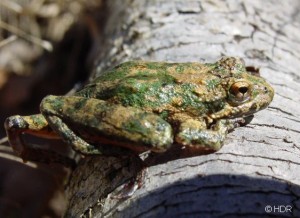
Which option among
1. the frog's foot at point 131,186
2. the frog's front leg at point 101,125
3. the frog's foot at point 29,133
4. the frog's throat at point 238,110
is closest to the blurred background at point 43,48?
the frog's foot at point 29,133

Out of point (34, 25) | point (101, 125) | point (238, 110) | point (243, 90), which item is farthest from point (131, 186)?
point (34, 25)

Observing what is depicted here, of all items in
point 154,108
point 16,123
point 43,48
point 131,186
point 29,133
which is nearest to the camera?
point 131,186

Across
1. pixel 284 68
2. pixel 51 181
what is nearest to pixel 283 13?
pixel 284 68

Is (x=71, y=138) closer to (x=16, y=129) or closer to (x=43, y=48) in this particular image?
(x=16, y=129)

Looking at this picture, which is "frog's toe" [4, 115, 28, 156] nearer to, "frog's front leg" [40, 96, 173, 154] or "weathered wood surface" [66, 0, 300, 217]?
"frog's front leg" [40, 96, 173, 154]

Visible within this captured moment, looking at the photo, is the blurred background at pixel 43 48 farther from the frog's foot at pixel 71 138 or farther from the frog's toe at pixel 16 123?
the frog's foot at pixel 71 138

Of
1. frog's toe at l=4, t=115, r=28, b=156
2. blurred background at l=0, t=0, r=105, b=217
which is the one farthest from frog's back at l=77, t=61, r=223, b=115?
blurred background at l=0, t=0, r=105, b=217
